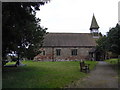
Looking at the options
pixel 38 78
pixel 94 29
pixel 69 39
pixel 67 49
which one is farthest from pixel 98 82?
pixel 94 29

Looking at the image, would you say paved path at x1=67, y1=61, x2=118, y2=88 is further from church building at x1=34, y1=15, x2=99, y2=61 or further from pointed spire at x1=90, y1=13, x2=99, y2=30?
pointed spire at x1=90, y1=13, x2=99, y2=30

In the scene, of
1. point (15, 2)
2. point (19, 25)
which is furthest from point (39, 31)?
point (15, 2)

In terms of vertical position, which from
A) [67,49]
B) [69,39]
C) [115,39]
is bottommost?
[67,49]

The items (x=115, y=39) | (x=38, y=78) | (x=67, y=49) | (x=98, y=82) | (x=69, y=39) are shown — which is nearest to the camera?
(x=98, y=82)

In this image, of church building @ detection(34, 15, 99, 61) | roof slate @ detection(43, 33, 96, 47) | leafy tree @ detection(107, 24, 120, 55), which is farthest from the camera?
roof slate @ detection(43, 33, 96, 47)

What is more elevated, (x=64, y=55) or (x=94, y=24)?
(x=94, y=24)

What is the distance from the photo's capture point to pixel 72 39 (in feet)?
161

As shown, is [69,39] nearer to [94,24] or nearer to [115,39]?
[94,24]

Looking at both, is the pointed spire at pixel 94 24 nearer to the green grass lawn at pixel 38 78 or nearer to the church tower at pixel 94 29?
the church tower at pixel 94 29

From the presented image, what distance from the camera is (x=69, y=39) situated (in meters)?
49.0

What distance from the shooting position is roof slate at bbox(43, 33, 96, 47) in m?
47.4

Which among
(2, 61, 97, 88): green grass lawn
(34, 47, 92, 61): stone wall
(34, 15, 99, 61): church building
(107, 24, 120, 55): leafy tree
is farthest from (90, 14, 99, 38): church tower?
(2, 61, 97, 88): green grass lawn

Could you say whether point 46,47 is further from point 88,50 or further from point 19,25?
point 19,25

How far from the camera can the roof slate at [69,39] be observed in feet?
156
